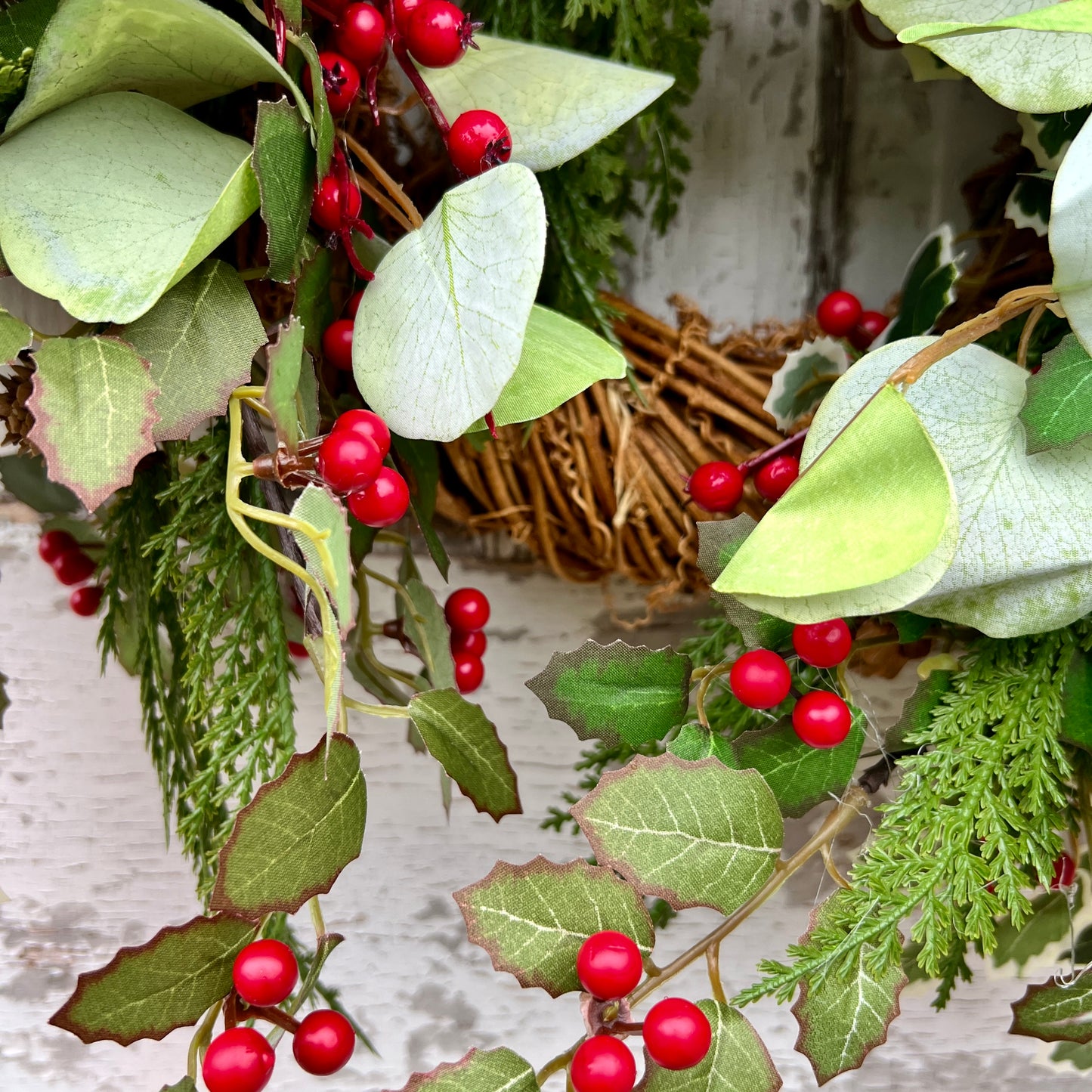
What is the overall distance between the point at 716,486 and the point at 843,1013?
0.62ft

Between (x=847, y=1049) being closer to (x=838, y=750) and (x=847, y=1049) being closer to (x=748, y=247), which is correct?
(x=838, y=750)

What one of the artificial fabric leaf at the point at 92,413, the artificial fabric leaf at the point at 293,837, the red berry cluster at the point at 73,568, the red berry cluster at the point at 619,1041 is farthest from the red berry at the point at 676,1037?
the red berry cluster at the point at 73,568

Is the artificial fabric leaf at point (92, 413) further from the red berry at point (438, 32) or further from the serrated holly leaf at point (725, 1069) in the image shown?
the serrated holly leaf at point (725, 1069)

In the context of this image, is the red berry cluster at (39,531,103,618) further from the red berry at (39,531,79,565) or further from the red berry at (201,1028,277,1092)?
the red berry at (201,1028,277,1092)

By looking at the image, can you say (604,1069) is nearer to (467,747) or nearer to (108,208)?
(467,747)

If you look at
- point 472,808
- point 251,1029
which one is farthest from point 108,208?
point 472,808

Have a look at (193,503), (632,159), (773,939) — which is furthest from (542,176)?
(773,939)

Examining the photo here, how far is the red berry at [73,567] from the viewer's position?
1.51 ft

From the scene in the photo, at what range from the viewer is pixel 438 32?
31cm

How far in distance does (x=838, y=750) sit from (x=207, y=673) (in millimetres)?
227

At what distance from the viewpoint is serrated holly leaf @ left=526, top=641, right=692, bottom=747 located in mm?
350

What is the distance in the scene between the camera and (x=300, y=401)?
309 mm

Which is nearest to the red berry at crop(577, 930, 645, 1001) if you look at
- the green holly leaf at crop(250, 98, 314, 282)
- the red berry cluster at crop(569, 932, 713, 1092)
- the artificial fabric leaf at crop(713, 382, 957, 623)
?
the red berry cluster at crop(569, 932, 713, 1092)

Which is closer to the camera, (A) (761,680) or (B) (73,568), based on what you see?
(A) (761,680)
